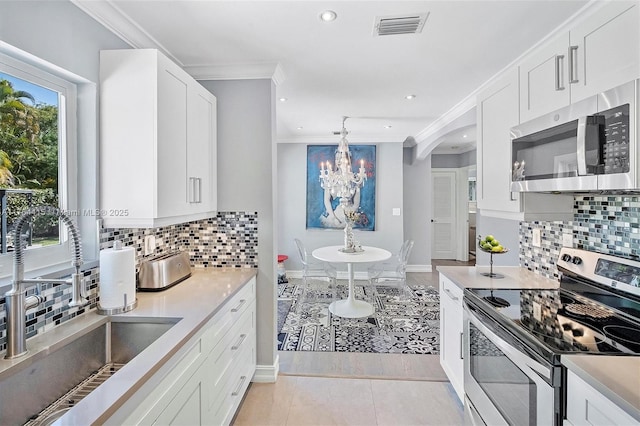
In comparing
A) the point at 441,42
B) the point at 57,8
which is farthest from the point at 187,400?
the point at 441,42

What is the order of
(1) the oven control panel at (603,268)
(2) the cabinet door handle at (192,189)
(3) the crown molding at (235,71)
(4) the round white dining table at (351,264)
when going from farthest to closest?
(4) the round white dining table at (351,264)
(3) the crown molding at (235,71)
(2) the cabinet door handle at (192,189)
(1) the oven control panel at (603,268)

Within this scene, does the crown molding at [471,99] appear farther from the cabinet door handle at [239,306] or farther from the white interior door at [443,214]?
the cabinet door handle at [239,306]

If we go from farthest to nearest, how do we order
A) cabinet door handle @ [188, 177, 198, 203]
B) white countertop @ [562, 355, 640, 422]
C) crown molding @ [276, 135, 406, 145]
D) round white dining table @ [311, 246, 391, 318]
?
crown molding @ [276, 135, 406, 145]
round white dining table @ [311, 246, 391, 318]
cabinet door handle @ [188, 177, 198, 203]
white countertop @ [562, 355, 640, 422]

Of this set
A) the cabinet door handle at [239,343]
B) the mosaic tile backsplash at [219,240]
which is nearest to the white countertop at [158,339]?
the mosaic tile backsplash at [219,240]

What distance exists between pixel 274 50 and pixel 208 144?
0.82m

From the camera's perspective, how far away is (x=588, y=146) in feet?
4.46

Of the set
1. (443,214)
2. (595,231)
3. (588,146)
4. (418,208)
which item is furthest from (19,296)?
(443,214)

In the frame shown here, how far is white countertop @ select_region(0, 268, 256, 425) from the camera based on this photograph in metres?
0.91

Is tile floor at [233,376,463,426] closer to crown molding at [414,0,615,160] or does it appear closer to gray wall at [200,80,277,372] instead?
gray wall at [200,80,277,372]

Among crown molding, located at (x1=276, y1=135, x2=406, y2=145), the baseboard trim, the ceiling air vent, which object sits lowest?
the baseboard trim

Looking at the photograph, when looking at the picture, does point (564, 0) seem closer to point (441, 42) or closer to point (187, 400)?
point (441, 42)

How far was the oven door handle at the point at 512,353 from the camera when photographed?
1.19 m

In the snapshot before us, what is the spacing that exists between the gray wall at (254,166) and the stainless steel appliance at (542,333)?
1.45m

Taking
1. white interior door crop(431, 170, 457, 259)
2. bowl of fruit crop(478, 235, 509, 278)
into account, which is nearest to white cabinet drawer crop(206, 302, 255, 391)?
bowl of fruit crop(478, 235, 509, 278)
